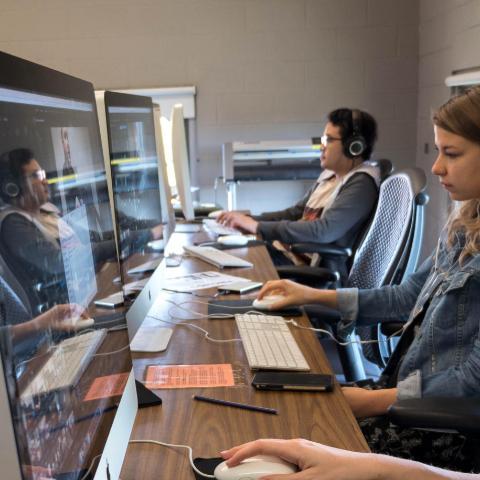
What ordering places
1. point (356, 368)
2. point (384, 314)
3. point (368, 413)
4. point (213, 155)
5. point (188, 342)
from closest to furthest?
point (368, 413) < point (188, 342) < point (384, 314) < point (356, 368) < point (213, 155)

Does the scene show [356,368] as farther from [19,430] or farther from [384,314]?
[19,430]

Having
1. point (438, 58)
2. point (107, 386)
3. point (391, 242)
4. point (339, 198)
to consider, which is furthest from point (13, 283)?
point (438, 58)

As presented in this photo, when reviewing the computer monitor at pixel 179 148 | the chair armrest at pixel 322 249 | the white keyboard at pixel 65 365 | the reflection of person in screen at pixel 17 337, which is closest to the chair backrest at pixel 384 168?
the chair armrest at pixel 322 249

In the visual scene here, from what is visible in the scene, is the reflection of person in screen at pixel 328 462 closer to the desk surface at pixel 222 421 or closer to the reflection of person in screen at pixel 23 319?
the desk surface at pixel 222 421

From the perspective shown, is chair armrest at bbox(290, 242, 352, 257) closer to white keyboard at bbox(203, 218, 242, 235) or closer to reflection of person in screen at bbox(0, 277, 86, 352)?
white keyboard at bbox(203, 218, 242, 235)

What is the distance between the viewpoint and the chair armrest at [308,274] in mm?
2244

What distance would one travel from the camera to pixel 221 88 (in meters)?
3.96

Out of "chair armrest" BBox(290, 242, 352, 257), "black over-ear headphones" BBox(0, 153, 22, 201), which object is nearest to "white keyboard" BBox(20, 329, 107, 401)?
"black over-ear headphones" BBox(0, 153, 22, 201)

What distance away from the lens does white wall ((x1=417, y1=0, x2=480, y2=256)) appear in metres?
2.96

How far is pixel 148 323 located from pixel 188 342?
0.18m

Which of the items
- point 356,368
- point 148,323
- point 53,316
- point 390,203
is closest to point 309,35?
point 390,203

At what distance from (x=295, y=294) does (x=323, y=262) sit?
0.99 m

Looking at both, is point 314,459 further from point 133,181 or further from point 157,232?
point 157,232

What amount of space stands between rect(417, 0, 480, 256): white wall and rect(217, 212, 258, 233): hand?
117 cm
